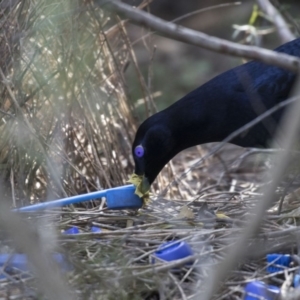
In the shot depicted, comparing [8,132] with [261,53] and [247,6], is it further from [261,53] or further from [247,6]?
[247,6]

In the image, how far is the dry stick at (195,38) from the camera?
1.77 metres

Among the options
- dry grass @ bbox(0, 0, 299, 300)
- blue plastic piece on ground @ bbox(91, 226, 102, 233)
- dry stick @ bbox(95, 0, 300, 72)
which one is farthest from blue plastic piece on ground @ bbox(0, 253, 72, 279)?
dry stick @ bbox(95, 0, 300, 72)

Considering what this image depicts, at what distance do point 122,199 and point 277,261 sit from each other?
0.92 meters

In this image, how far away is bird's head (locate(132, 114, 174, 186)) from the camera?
3.53 metres

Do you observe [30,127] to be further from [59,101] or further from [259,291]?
[259,291]

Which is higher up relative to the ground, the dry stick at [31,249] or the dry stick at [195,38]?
the dry stick at [195,38]

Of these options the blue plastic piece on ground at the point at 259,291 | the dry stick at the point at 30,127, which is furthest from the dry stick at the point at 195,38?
the dry stick at the point at 30,127

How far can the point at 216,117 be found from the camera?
364 centimetres

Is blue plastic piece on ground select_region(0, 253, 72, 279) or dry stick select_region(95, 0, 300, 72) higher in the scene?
dry stick select_region(95, 0, 300, 72)

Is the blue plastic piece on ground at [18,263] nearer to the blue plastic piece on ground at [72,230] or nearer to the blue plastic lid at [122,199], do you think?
the blue plastic piece on ground at [72,230]

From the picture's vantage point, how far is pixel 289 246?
2.59 meters

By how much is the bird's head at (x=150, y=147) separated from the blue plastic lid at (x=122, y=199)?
218 mm

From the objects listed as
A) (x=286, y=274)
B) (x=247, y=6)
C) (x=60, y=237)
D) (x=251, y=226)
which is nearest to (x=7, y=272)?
(x=60, y=237)

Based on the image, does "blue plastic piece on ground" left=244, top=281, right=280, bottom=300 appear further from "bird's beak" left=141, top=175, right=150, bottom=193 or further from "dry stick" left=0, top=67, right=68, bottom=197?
"dry stick" left=0, top=67, right=68, bottom=197
